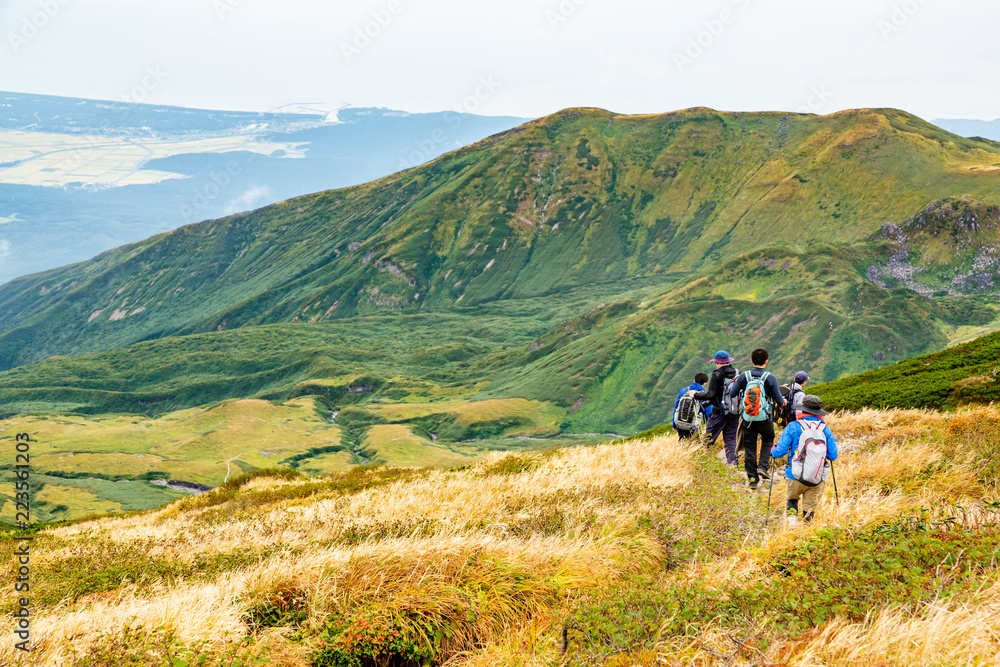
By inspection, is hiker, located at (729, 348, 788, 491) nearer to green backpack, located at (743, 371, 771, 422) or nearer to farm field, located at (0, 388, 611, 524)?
green backpack, located at (743, 371, 771, 422)

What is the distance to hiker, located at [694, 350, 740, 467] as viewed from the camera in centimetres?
1628

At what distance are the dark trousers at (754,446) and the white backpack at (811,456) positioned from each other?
347 cm

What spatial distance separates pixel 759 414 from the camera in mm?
14016

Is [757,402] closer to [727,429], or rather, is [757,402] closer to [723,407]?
[723,407]

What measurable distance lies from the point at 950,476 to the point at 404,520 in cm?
1049

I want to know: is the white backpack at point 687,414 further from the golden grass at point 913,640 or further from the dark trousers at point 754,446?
the golden grass at point 913,640

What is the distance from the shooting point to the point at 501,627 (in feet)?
26.1

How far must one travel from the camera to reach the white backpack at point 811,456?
34.3 feet

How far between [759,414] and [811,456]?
360cm

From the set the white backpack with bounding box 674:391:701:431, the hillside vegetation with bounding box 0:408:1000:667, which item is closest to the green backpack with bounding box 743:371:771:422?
the hillside vegetation with bounding box 0:408:1000:667

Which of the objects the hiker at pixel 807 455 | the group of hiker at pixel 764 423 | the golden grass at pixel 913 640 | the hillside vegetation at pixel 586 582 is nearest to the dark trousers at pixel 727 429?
the group of hiker at pixel 764 423

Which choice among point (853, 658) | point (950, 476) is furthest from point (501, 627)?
point (950, 476)

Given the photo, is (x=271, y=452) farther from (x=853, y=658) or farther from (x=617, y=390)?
(x=853, y=658)

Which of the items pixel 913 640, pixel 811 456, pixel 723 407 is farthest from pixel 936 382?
pixel 913 640
